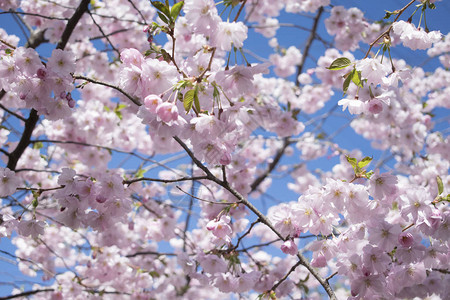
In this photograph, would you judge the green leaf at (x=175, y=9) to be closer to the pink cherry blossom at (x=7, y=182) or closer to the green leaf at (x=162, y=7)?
the green leaf at (x=162, y=7)

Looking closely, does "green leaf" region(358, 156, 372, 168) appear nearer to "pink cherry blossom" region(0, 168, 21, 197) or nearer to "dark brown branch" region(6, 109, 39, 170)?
"pink cherry blossom" region(0, 168, 21, 197)

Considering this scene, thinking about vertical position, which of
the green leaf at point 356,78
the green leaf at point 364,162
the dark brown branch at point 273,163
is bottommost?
Answer: the green leaf at point 364,162

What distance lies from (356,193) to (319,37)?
3293 mm

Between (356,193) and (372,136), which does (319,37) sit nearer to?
(372,136)

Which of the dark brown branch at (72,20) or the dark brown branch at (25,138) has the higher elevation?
the dark brown branch at (72,20)

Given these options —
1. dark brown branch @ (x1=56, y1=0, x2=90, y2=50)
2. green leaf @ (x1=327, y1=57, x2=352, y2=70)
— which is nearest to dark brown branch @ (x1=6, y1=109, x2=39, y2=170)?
dark brown branch @ (x1=56, y1=0, x2=90, y2=50)

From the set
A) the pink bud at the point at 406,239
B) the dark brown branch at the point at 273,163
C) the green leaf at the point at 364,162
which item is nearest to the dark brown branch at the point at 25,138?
the green leaf at the point at 364,162

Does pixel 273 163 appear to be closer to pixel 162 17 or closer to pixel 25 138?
pixel 25 138

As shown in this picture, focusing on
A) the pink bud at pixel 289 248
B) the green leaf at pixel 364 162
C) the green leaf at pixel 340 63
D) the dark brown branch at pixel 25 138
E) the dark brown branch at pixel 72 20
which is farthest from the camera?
the dark brown branch at pixel 72 20

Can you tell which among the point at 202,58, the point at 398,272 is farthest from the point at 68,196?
the point at 398,272

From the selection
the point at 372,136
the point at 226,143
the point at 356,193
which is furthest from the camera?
the point at 372,136

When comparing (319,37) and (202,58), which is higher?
(319,37)

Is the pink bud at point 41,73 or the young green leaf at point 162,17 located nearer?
the young green leaf at point 162,17

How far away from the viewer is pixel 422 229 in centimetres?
169
